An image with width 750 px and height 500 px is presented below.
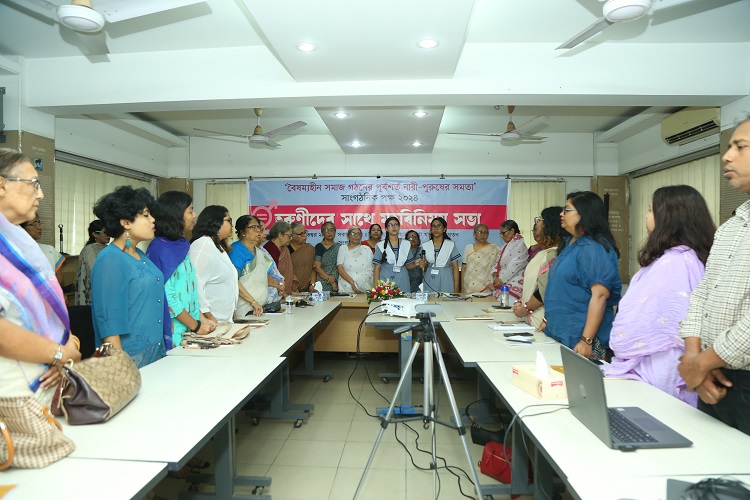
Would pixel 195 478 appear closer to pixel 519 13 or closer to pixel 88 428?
pixel 88 428

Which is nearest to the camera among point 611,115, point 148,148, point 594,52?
point 594,52

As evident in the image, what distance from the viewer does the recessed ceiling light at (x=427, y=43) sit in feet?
9.61

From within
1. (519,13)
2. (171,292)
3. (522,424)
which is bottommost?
(522,424)

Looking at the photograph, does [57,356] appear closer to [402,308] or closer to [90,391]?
[90,391]

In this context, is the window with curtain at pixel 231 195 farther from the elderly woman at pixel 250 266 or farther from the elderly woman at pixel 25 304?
the elderly woman at pixel 25 304

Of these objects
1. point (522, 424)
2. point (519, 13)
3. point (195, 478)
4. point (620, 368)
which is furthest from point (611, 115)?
point (195, 478)

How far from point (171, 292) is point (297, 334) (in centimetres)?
77

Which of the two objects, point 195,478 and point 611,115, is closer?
point 195,478

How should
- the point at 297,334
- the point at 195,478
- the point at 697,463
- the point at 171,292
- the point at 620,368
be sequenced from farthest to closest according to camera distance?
the point at 297,334
the point at 171,292
the point at 195,478
the point at 620,368
the point at 697,463

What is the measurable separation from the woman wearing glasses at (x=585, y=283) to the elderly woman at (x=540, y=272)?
1.23 ft

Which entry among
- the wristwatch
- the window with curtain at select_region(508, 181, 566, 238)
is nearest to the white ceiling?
the wristwatch

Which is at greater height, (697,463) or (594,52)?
(594,52)

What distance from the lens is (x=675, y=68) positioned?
3.54 meters

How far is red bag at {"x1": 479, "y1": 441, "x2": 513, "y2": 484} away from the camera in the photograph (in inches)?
94.9
